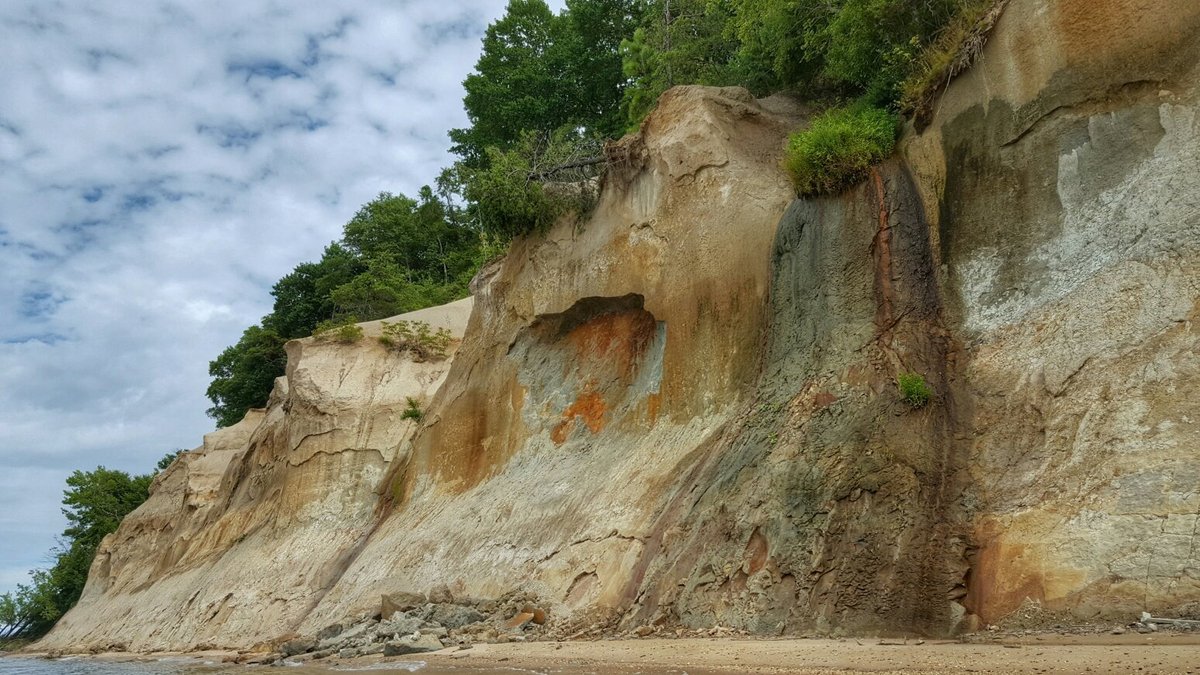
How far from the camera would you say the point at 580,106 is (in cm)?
3284

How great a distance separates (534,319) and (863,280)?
8299 millimetres

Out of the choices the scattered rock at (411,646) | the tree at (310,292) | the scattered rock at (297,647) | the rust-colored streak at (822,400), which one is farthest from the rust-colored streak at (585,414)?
the tree at (310,292)

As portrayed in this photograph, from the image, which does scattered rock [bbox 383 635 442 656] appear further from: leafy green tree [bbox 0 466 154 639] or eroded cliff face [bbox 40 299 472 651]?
leafy green tree [bbox 0 466 154 639]

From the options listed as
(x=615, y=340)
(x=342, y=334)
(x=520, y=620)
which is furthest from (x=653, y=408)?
(x=342, y=334)

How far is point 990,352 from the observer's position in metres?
10.1

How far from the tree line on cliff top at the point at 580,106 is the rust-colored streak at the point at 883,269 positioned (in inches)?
22.2

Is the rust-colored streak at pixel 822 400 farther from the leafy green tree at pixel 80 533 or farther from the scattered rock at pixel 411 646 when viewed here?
the leafy green tree at pixel 80 533

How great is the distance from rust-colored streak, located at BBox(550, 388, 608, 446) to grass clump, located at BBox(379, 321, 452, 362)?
8814 millimetres

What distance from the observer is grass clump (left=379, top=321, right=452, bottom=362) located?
24859 mm

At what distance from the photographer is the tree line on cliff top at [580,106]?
1276 cm

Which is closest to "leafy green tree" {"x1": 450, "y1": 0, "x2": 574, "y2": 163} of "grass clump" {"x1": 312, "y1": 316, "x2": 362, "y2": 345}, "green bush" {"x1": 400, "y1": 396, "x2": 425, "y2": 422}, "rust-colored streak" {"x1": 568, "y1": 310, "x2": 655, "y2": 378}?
"grass clump" {"x1": 312, "y1": 316, "x2": 362, "y2": 345}

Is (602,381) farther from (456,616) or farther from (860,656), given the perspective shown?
(860,656)

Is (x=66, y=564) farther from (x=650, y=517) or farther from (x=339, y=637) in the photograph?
(x=650, y=517)

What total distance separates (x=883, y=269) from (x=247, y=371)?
35.1 metres
